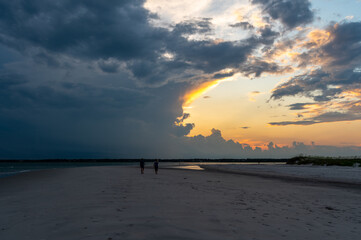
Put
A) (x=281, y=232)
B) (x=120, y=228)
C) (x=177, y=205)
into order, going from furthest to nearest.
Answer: (x=177, y=205), (x=281, y=232), (x=120, y=228)

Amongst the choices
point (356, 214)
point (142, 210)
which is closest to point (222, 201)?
point (142, 210)

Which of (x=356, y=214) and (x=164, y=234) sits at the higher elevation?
(x=164, y=234)

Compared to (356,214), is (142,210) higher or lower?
higher

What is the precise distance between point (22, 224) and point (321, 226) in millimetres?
10221

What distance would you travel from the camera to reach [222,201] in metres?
12.8

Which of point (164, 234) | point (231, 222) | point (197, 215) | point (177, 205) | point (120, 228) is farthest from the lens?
point (177, 205)

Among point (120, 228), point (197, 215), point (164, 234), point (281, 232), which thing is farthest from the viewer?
point (197, 215)

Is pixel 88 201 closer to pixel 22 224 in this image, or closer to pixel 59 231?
pixel 22 224

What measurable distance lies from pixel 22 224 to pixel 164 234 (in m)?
4.99

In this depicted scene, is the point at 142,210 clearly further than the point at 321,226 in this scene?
Yes

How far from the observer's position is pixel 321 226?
8.92 m

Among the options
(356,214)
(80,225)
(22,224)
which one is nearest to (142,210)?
(80,225)

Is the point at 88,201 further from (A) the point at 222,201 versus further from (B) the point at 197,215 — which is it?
(A) the point at 222,201

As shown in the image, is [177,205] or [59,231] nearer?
[59,231]
